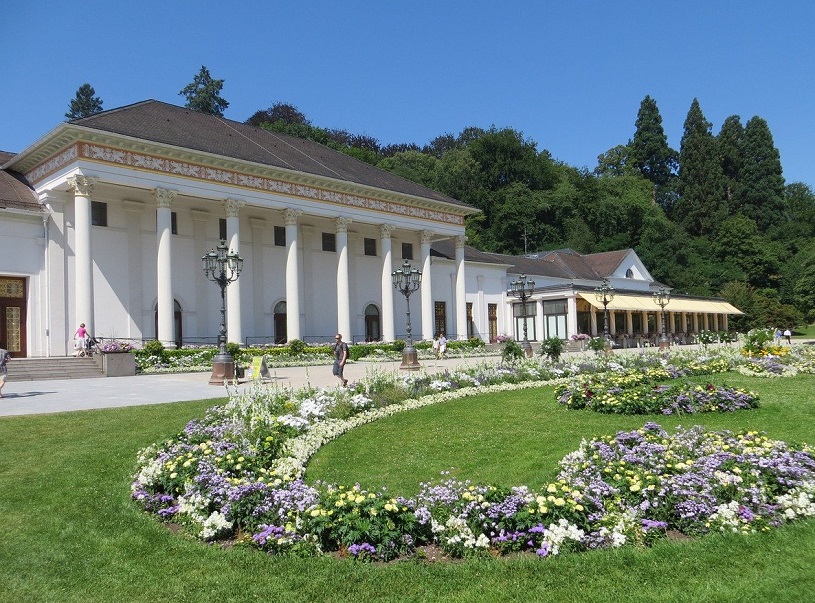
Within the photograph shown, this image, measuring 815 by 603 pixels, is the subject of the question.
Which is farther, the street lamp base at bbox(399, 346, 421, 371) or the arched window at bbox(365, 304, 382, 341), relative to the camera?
the arched window at bbox(365, 304, 382, 341)

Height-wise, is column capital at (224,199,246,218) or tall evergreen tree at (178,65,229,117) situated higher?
tall evergreen tree at (178,65,229,117)

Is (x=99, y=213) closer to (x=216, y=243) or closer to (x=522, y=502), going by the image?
(x=216, y=243)

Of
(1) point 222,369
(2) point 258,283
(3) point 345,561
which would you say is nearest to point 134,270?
(2) point 258,283

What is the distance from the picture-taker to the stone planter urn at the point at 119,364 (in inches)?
923

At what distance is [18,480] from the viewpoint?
7707mm

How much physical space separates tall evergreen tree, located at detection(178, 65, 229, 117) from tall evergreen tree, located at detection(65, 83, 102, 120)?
12688 millimetres

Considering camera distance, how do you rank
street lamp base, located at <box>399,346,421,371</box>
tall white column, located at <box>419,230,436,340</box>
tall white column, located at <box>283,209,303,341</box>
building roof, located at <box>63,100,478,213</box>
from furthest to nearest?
tall white column, located at <box>419,230,436,340</box>
tall white column, located at <box>283,209,303,341</box>
building roof, located at <box>63,100,478,213</box>
street lamp base, located at <box>399,346,421,371</box>

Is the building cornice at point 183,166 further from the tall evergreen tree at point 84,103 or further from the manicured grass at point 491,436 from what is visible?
the tall evergreen tree at point 84,103

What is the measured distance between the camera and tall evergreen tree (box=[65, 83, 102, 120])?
79.1 m

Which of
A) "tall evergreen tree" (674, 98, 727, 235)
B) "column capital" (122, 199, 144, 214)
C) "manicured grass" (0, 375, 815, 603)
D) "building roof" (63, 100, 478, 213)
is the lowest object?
"manicured grass" (0, 375, 815, 603)

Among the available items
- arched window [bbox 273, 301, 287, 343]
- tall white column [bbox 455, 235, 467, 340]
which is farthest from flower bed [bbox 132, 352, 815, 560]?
tall white column [bbox 455, 235, 467, 340]

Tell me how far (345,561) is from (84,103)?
87997 millimetres

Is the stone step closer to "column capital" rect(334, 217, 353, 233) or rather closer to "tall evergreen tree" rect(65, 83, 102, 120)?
"column capital" rect(334, 217, 353, 233)

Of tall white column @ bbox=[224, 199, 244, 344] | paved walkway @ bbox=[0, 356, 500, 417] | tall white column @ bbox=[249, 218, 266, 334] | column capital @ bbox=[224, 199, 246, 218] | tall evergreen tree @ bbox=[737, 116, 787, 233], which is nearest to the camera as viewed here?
paved walkway @ bbox=[0, 356, 500, 417]
